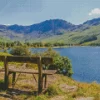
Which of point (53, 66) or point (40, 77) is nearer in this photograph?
point (40, 77)

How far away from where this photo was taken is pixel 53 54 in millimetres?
75938

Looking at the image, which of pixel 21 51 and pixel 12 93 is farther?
pixel 21 51

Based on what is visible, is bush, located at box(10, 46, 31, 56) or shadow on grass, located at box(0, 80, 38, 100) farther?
bush, located at box(10, 46, 31, 56)

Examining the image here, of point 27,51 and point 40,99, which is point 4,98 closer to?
point 40,99

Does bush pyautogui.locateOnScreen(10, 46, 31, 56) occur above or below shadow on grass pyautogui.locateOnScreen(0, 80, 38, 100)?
above

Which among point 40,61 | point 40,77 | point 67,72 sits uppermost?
point 40,61

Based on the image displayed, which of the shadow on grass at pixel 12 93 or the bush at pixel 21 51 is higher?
the bush at pixel 21 51

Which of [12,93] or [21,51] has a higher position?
[21,51]

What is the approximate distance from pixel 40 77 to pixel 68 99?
10.6 ft

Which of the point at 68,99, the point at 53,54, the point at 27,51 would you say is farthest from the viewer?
the point at 27,51

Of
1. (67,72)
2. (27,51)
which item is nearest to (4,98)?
(67,72)

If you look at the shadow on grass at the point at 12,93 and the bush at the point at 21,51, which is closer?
the shadow on grass at the point at 12,93

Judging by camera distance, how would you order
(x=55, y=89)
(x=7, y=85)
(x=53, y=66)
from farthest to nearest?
(x=53, y=66)
(x=7, y=85)
(x=55, y=89)

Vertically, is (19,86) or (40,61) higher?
(40,61)
